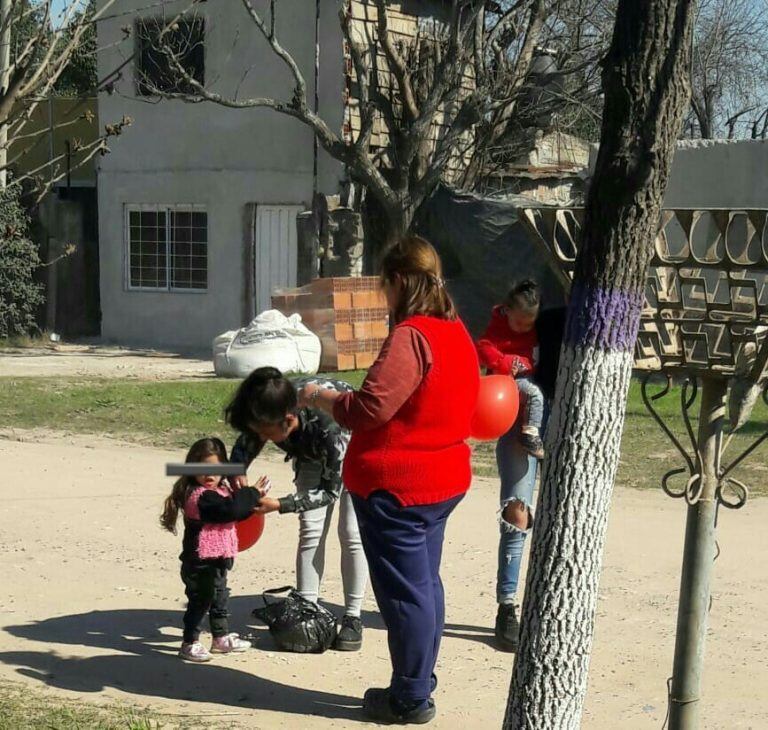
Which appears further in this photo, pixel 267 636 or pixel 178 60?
pixel 178 60

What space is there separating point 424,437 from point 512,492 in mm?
1396

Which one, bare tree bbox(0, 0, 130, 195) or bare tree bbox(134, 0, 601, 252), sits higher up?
bare tree bbox(134, 0, 601, 252)

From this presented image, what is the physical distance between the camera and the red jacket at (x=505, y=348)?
5957 millimetres

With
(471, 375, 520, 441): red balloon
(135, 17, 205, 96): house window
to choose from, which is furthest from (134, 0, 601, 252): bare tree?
(471, 375, 520, 441): red balloon

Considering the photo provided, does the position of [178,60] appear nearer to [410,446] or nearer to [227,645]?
[227,645]

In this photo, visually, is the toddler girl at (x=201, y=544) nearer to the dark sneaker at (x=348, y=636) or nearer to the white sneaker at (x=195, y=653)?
the white sneaker at (x=195, y=653)

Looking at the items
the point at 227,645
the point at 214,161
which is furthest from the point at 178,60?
the point at 227,645

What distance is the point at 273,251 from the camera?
20125 millimetres

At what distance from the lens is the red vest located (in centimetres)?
465

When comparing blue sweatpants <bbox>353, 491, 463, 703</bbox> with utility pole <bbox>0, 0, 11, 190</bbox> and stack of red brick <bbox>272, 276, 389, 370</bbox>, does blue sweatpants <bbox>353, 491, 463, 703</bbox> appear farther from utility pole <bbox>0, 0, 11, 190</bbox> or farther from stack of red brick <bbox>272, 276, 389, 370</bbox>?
stack of red brick <bbox>272, 276, 389, 370</bbox>

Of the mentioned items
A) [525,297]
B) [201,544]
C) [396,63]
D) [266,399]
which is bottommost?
[201,544]

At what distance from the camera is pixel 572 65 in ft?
64.6

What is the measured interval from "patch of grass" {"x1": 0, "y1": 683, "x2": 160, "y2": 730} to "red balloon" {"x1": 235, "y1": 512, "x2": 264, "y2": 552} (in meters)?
0.95

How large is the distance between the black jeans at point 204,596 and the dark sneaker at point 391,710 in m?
0.89
